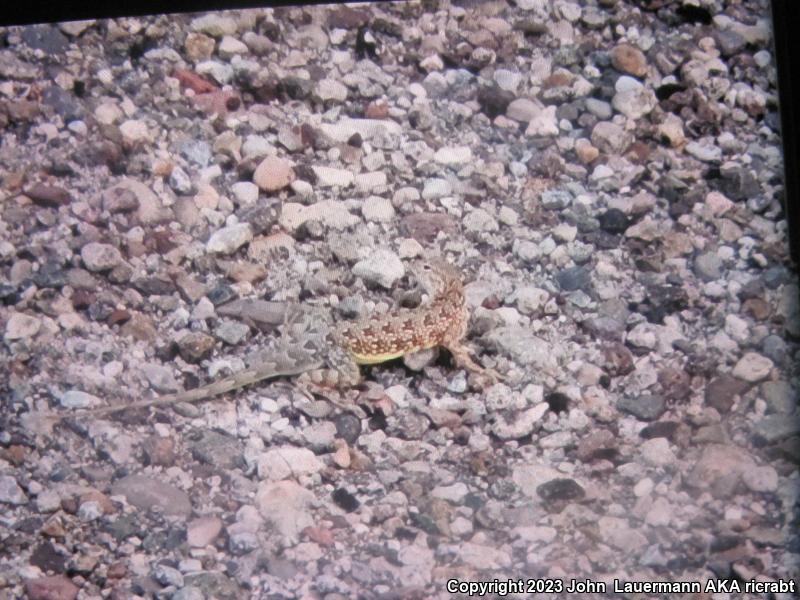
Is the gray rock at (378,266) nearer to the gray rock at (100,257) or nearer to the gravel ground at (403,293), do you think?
the gravel ground at (403,293)

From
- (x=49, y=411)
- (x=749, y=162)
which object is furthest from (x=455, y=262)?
(x=49, y=411)

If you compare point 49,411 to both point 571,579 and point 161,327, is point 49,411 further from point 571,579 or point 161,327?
point 571,579

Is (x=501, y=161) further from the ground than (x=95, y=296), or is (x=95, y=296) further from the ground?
(x=501, y=161)

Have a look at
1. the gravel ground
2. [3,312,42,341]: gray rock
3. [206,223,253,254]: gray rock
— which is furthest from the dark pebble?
[3,312,42,341]: gray rock

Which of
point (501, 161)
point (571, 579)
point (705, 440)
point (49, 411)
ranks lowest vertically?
point (571, 579)

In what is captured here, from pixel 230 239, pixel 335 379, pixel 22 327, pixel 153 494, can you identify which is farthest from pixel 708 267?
pixel 22 327
